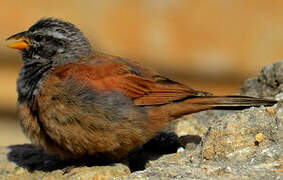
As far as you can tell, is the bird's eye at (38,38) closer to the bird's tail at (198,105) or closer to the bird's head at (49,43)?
the bird's head at (49,43)

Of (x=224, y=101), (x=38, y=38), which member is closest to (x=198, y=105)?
(x=224, y=101)

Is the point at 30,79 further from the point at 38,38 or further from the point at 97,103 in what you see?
the point at 97,103

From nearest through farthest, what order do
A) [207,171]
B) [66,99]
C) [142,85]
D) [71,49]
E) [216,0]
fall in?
[207,171] → [66,99] → [142,85] → [71,49] → [216,0]

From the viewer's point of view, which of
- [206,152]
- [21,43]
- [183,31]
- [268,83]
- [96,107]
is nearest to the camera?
[206,152]

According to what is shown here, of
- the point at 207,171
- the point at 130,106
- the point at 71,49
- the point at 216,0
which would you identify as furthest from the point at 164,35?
the point at 207,171

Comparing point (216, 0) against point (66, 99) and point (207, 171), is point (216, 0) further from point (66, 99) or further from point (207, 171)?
point (207, 171)

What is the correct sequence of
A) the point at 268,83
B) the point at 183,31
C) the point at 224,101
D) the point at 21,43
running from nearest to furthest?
1. the point at 224,101
2. the point at 268,83
3. the point at 21,43
4. the point at 183,31

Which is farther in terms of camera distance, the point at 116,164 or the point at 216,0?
the point at 216,0
